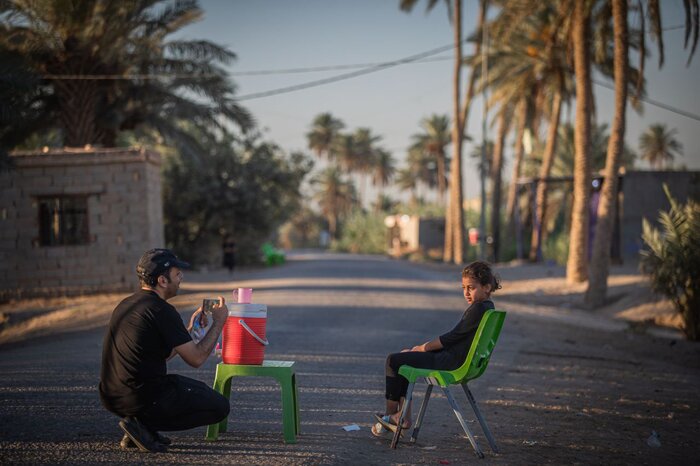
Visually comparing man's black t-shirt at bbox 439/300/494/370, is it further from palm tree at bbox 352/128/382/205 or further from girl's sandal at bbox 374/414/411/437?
palm tree at bbox 352/128/382/205

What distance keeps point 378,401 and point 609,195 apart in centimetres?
1290

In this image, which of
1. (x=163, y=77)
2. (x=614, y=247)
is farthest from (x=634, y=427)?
(x=614, y=247)

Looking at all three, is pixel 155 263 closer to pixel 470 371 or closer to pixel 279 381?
pixel 279 381

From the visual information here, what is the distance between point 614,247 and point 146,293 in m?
26.7

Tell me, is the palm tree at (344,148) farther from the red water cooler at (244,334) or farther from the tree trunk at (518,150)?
the red water cooler at (244,334)

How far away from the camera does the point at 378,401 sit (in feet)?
24.0

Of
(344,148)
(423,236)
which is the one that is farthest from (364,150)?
(423,236)

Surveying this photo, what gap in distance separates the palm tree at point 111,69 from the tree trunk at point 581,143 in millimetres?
10114

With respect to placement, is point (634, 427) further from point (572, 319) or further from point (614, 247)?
point (614, 247)

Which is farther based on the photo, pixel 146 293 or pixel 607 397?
pixel 607 397

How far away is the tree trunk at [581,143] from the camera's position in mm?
20641

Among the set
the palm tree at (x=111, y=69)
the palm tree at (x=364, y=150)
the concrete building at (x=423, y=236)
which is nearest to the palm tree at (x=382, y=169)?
the palm tree at (x=364, y=150)

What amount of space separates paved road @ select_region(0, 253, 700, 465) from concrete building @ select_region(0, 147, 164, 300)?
641 centimetres

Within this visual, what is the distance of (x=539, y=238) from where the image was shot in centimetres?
3444
